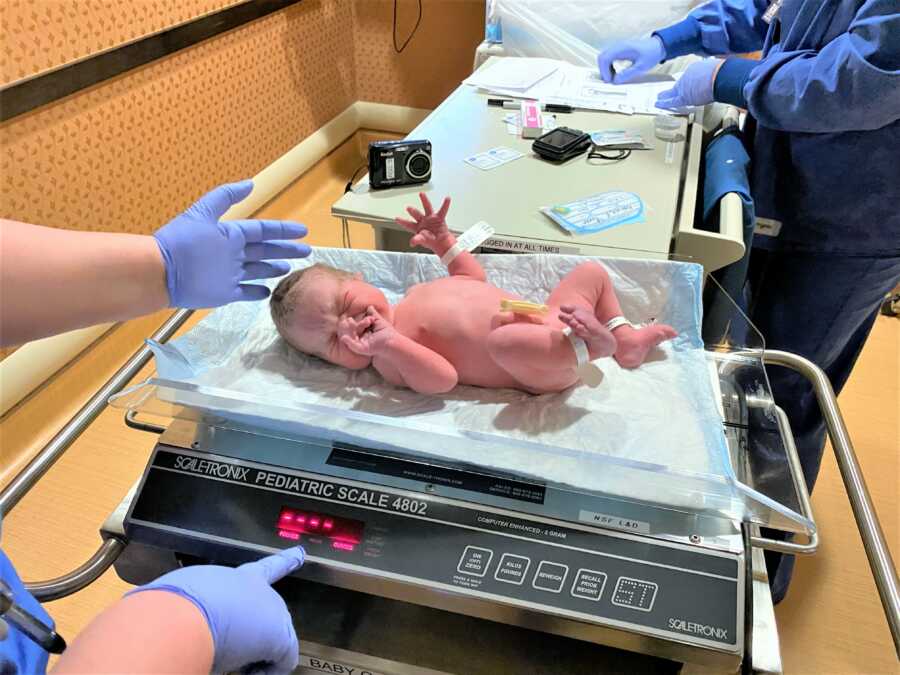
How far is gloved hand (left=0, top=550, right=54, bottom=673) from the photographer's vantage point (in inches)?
23.0

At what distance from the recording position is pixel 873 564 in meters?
0.68

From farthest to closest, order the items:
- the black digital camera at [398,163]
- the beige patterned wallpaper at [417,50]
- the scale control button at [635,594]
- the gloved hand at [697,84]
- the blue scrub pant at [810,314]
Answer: the beige patterned wallpaper at [417,50]
the gloved hand at [697,84]
the black digital camera at [398,163]
the blue scrub pant at [810,314]
the scale control button at [635,594]

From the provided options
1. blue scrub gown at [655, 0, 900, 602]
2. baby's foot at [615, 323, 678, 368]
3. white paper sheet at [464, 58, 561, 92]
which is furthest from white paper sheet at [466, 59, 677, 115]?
baby's foot at [615, 323, 678, 368]

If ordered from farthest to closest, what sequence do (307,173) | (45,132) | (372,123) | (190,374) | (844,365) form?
(372,123)
(307,173)
(45,132)
(844,365)
(190,374)

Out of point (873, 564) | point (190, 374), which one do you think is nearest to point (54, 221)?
point (190, 374)

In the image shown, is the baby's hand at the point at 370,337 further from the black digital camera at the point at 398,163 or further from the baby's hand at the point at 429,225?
the black digital camera at the point at 398,163

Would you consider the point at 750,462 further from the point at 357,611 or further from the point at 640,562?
the point at 357,611

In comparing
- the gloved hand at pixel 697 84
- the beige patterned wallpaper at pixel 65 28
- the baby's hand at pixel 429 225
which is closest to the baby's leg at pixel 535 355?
the baby's hand at pixel 429 225

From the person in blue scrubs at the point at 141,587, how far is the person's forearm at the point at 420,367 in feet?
0.93

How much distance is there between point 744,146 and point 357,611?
→ 139cm

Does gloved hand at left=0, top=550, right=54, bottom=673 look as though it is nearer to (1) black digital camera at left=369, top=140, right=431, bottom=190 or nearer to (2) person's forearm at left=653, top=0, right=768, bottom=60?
(1) black digital camera at left=369, top=140, right=431, bottom=190

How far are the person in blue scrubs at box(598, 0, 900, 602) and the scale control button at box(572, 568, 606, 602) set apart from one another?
88 cm

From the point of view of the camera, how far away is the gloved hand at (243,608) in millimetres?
607

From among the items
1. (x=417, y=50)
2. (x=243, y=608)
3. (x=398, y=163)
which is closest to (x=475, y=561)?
(x=243, y=608)
